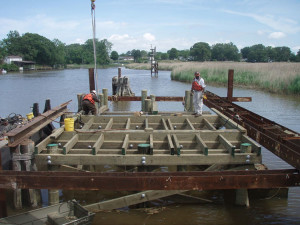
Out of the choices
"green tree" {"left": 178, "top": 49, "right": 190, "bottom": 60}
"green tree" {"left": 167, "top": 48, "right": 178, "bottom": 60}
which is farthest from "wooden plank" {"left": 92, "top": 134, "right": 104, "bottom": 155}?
"green tree" {"left": 167, "top": 48, "right": 178, "bottom": 60}

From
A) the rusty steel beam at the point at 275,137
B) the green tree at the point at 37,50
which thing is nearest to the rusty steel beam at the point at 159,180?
the rusty steel beam at the point at 275,137

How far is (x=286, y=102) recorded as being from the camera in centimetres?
2417

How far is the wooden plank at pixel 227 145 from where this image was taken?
693 cm

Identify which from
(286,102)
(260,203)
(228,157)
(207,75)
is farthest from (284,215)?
(207,75)

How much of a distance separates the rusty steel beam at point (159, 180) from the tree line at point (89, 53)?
102 metres

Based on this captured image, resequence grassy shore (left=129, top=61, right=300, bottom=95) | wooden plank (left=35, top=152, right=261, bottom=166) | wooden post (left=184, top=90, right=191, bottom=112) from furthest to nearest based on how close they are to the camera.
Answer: grassy shore (left=129, top=61, right=300, bottom=95) → wooden post (left=184, top=90, right=191, bottom=112) → wooden plank (left=35, top=152, right=261, bottom=166)

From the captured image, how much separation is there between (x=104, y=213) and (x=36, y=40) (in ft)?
392

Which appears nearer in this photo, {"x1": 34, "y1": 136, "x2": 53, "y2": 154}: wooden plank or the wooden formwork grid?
the wooden formwork grid

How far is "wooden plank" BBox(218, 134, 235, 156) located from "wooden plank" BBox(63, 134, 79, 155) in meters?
4.17

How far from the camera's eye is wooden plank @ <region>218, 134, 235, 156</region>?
22.7ft

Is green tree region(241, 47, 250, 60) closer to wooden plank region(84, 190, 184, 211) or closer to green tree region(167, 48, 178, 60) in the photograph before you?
green tree region(167, 48, 178, 60)

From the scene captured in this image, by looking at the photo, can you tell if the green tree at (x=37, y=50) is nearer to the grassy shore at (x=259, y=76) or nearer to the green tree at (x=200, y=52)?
the green tree at (x=200, y=52)

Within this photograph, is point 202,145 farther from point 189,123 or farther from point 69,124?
point 69,124

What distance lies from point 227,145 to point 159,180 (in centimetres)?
346
